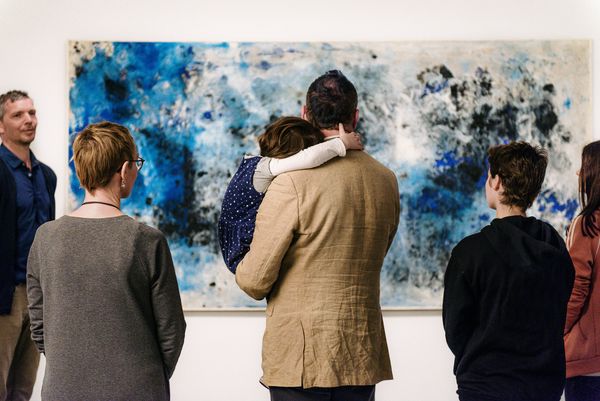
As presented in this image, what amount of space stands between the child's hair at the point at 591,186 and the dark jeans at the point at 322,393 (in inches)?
37.2

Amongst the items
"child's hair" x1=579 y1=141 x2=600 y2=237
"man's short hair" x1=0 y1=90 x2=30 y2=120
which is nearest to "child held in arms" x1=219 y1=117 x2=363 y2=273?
"child's hair" x1=579 y1=141 x2=600 y2=237

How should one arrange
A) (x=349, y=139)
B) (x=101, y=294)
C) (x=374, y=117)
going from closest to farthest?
(x=101, y=294)
(x=349, y=139)
(x=374, y=117)

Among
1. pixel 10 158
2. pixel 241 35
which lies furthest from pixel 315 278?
pixel 241 35

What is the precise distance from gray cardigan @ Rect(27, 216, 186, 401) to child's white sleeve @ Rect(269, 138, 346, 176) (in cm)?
43

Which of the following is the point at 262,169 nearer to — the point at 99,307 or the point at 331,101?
the point at 331,101

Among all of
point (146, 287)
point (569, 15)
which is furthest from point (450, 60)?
point (146, 287)

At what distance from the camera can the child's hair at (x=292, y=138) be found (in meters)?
2.39

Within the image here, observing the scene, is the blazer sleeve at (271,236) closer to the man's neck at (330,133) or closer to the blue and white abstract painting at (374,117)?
the man's neck at (330,133)

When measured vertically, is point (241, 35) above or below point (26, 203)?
above

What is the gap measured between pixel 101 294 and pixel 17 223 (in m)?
1.69

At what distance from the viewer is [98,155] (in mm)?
2178

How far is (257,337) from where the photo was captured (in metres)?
4.48

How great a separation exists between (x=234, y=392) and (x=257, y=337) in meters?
0.33

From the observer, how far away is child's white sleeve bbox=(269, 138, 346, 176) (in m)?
2.30
